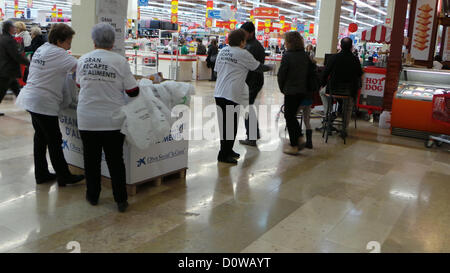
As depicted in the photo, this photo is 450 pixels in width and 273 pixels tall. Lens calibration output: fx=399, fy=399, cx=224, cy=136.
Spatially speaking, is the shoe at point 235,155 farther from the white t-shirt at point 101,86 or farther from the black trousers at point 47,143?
the white t-shirt at point 101,86

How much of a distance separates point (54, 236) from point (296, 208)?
1.98 meters

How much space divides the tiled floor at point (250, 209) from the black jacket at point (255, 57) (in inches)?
38.6

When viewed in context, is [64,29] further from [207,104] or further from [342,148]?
[207,104]

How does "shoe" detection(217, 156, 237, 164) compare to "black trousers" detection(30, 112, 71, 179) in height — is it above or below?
below

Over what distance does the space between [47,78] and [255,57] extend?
2.72 m

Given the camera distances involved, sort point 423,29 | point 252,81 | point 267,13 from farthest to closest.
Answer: point 267,13 → point 423,29 → point 252,81

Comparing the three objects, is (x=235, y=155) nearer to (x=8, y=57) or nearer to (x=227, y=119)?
(x=227, y=119)

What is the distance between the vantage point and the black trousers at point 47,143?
3.49m

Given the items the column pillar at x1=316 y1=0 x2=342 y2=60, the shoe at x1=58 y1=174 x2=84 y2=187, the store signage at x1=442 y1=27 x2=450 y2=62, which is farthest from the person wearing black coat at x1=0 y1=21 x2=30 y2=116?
the store signage at x1=442 y1=27 x2=450 y2=62

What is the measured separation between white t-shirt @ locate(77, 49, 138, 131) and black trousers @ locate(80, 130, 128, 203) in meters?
0.08

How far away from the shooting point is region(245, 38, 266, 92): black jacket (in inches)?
206

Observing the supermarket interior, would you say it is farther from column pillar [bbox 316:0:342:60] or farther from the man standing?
column pillar [bbox 316:0:342:60]

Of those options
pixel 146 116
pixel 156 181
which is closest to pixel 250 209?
pixel 156 181

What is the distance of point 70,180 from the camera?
3.75 metres
